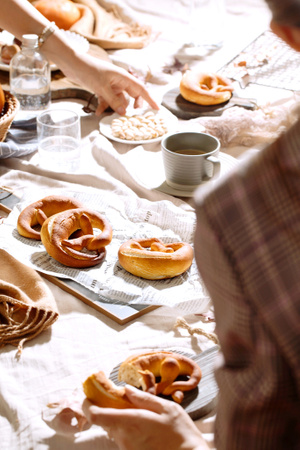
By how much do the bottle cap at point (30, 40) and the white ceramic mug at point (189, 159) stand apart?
0.45 metres

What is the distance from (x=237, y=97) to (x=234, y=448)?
3.82ft

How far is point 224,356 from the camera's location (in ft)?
1.34

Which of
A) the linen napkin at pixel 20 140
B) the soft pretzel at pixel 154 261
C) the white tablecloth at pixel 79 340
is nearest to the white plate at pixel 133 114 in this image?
the white tablecloth at pixel 79 340

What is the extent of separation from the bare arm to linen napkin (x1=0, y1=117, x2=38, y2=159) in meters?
0.16

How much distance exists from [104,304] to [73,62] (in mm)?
732

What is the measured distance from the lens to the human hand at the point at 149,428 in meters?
0.55

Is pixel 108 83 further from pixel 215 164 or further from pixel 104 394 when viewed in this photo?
pixel 104 394

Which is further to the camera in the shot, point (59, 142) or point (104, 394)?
point (59, 142)

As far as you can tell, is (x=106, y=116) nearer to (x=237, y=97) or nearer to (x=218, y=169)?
(x=237, y=97)

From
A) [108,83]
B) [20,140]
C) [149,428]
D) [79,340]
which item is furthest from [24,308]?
[108,83]

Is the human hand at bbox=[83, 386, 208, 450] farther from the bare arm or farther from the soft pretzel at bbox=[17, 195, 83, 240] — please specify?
the bare arm

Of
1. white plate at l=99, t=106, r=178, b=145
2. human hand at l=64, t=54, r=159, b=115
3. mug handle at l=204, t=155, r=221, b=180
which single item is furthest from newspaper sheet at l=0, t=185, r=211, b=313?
human hand at l=64, t=54, r=159, b=115

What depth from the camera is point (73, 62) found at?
53.1 inches

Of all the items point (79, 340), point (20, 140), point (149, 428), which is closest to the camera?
point (149, 428)
